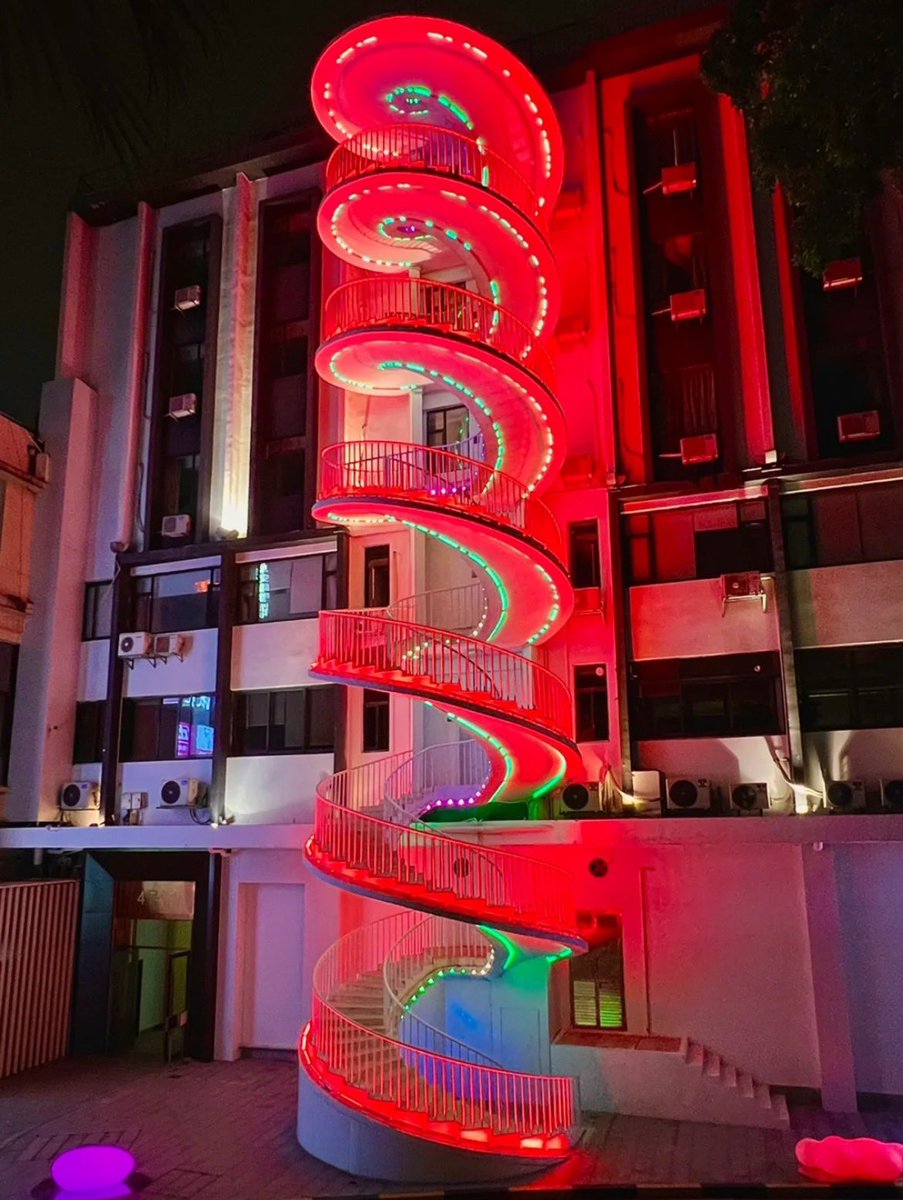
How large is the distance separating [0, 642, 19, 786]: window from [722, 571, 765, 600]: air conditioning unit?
13029mm

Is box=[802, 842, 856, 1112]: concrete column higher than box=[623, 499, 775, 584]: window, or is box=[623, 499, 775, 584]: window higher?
box=[623, 499, 775, 584]: window

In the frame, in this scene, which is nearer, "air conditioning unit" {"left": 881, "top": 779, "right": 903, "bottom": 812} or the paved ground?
the paved ground

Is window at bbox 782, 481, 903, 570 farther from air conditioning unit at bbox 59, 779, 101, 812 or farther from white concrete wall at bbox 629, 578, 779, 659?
air conditioning unit at bbox 59, 779, 101, 812

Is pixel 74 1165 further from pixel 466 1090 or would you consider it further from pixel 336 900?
pixel 336 900

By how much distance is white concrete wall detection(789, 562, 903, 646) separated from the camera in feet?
44.4

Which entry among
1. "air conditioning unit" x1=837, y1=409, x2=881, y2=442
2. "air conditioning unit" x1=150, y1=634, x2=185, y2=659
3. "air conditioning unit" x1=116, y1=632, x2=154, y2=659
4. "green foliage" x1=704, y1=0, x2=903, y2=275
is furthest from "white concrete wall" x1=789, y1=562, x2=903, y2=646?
"air conditioning unit" x1=116, y1=632, x2=154, y2=659

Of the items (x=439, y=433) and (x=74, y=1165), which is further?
(x=439, y=433)

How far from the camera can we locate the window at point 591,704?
14711 mm

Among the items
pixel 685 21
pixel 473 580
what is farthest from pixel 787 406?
pixel 685 21

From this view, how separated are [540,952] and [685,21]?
15267mm

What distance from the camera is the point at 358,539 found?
54.4 feet

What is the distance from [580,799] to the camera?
45.9 ft

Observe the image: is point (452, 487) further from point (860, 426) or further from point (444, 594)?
point (860, 426)

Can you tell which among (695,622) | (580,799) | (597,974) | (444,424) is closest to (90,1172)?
(597,974)
